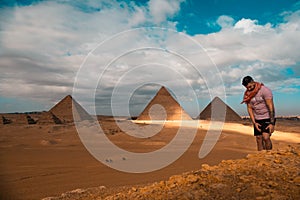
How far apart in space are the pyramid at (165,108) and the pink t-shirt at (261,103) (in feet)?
109

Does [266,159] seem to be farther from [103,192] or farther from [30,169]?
[30,169]

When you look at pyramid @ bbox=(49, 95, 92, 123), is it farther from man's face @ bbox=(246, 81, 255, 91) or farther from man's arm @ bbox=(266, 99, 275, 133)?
man's arm @ bbox=(266, 99, 275, 133)

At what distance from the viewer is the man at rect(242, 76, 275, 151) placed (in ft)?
15.0

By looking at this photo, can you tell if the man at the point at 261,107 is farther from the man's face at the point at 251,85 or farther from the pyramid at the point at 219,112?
the pyramid at the point at 219,112

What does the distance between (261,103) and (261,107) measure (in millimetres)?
71

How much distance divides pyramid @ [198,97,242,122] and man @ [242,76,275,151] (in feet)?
115

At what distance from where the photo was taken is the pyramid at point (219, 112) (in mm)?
39281

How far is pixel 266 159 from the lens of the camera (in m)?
3.46

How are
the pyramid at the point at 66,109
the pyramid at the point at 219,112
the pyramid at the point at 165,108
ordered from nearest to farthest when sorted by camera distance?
the pyramid at the point at 66,109, the pyramid at the point at 165,108, the pyramid at the point at 219,112

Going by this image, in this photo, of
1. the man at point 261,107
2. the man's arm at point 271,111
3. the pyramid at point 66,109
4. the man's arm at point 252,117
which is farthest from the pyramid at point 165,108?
the man's arm at point 271,111

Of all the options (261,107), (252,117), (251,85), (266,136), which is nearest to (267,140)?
(266,136)

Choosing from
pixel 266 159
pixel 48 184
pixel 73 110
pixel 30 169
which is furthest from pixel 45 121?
pixel 266 159

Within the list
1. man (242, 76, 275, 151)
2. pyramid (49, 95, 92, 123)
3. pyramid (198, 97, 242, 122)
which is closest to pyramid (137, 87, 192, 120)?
pyramid (198, 97, 242, 122)

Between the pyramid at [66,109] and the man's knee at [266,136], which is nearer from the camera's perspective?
the man's knee at [266,136]
